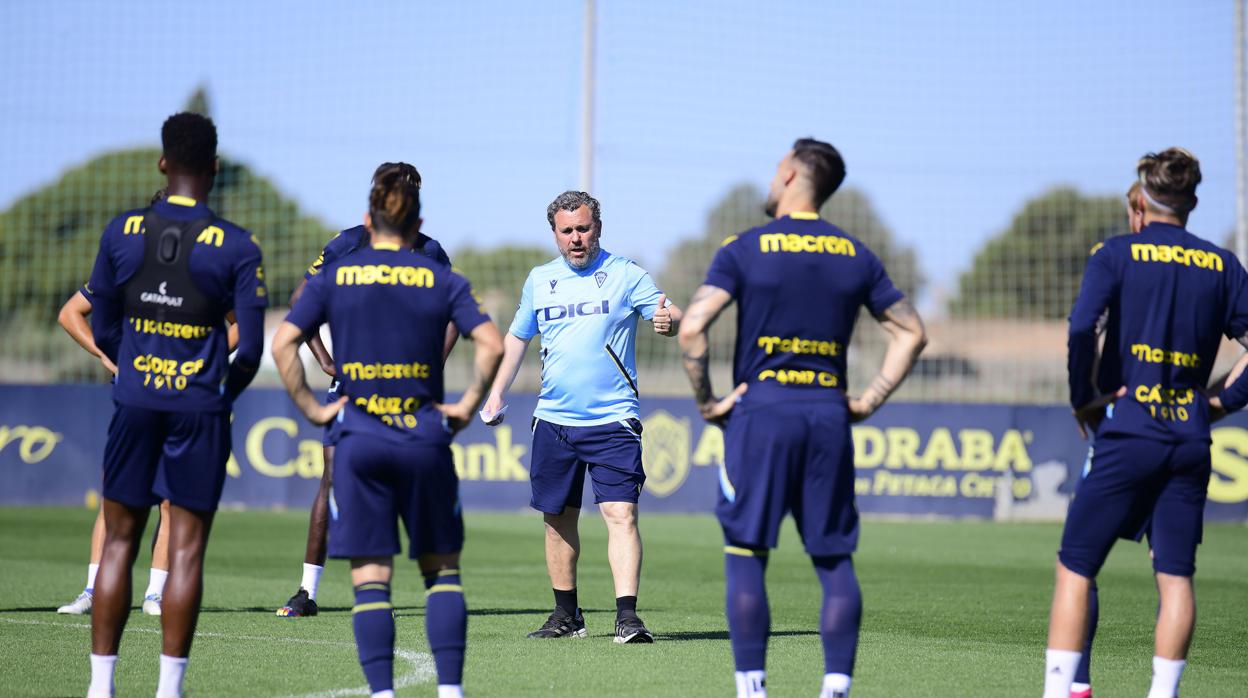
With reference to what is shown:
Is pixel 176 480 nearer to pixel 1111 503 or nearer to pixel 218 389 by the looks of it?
pixel 218 389

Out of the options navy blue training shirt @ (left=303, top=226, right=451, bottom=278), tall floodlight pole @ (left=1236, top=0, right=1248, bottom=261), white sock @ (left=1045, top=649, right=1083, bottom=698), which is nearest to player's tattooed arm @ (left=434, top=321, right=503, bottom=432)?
white sock @ (left=1045, top=649, right=1083, bottom=698)

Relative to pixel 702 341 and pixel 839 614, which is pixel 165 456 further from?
pixel 839 614

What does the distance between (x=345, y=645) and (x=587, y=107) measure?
52.7ft

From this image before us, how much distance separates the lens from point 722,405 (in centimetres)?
561

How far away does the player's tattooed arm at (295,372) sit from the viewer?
538 cm

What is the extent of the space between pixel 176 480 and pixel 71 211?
27794 millimetres

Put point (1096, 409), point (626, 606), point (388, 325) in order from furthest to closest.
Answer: point (626, 606)
point (1096, 409)
point (388, 325)

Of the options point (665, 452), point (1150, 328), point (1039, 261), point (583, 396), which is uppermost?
point (1039, 261)

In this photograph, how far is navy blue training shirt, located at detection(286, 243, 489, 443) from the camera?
5320mm

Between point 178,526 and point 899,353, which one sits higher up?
point 899,353

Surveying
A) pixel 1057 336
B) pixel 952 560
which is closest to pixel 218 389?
pixel 952 560

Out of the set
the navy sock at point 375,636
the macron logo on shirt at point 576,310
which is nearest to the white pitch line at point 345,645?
the navy sock at point 375,636

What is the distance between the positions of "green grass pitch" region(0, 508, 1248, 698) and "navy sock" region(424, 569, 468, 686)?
90 centimetres

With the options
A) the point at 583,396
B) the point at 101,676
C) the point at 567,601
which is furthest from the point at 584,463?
the point at 101,676
